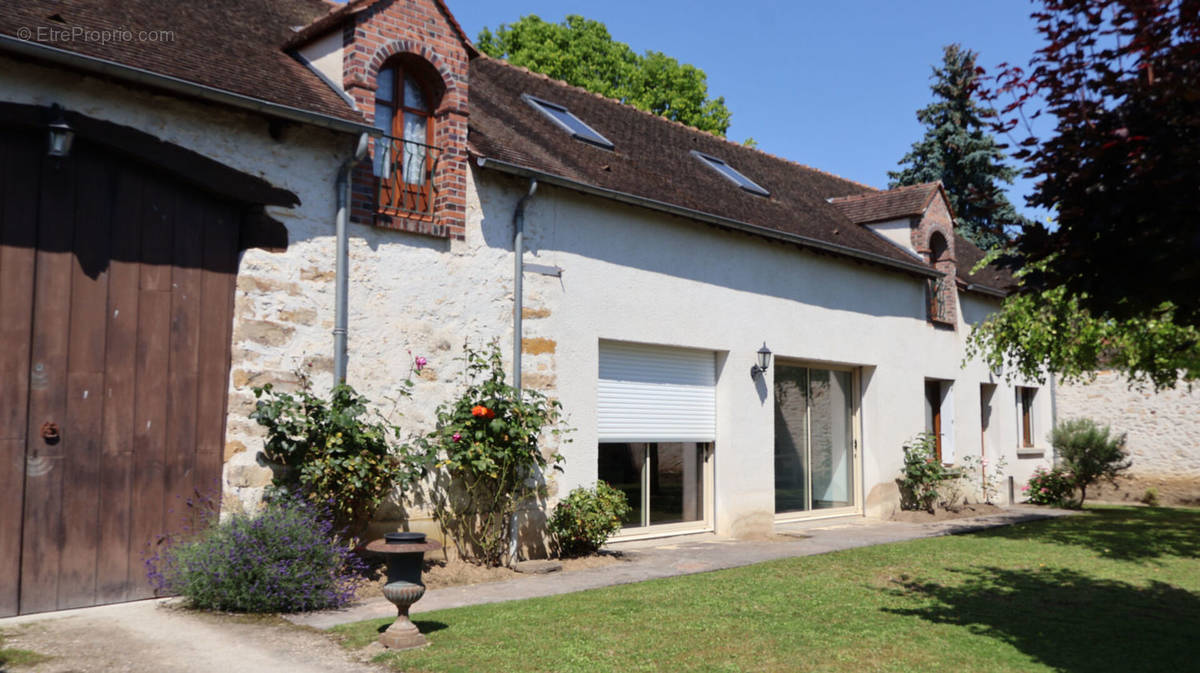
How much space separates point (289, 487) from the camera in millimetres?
7547

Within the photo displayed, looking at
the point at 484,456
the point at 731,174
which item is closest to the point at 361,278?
the point at 484,456

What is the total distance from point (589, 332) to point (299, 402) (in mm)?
3441

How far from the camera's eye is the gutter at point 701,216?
9.23 m

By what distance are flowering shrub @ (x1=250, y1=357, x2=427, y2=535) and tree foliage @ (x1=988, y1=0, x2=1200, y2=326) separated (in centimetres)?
510

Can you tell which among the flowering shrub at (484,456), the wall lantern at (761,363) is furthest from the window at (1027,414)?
the flowering shrub at (484,456)

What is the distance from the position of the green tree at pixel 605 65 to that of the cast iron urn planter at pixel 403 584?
23.5 m

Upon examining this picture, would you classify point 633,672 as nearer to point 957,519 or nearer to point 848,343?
point 848,343

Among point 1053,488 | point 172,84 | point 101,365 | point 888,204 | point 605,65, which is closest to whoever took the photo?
point 101,365

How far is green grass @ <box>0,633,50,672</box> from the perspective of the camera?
5.06 metres

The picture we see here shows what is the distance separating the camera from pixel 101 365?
268 inches

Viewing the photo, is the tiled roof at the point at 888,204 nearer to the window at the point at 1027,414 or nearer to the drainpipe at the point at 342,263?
the window at the point at 1027,414

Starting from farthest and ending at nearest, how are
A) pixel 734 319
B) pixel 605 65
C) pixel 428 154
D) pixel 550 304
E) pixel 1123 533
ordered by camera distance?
pixel 605 65 < pixel 1123 533 < pixel 734 319 < pixel 550 304 < pixel 428 154

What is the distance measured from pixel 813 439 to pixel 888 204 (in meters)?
5.08

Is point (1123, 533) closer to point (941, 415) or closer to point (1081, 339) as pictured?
point (1081, 339)
